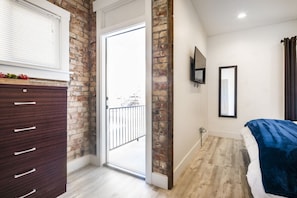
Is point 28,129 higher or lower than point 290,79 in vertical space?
lower

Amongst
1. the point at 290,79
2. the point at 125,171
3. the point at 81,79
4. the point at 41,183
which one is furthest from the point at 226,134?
the point at 41,183

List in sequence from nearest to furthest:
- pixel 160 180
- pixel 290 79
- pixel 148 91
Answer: pixel 160 180
pixel 148 91
pixel 290 79

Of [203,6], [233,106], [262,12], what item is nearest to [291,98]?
[233,106]

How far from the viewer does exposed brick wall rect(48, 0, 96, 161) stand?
2.31 metres

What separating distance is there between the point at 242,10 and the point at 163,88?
2.55m

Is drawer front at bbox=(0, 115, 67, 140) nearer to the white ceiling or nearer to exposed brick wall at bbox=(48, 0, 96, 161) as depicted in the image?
exposed brick wall at bbox=(48, 0, 96, 161)

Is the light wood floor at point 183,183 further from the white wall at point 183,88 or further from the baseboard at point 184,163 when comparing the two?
the white wall at point 183,88

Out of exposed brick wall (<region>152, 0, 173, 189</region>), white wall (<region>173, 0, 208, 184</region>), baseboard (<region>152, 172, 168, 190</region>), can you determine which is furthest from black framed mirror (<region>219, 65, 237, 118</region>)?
baseboard (<region>152, 172, 168, 190</region>)

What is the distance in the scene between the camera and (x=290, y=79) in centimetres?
335

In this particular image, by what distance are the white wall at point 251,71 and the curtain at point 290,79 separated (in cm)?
17

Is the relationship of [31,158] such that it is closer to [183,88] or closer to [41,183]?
[41,183]

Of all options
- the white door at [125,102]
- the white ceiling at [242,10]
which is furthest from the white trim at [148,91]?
the white ceiling at [242,10]

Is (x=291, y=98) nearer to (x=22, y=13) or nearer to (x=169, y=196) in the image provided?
(x=169, y=196)

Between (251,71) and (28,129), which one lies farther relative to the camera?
(251,71)
